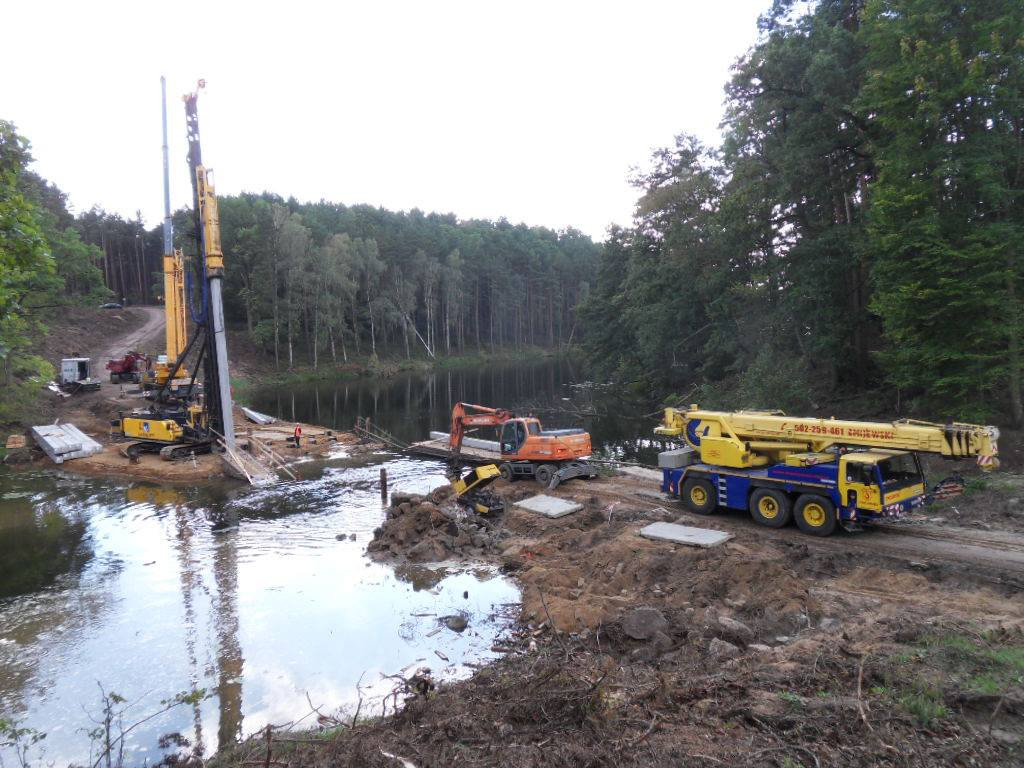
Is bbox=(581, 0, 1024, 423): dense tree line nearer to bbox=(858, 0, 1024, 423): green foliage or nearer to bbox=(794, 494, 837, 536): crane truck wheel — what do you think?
bbox=(858, 0, 1024, 423): green foliage

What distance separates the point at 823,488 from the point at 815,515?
2.20 feet

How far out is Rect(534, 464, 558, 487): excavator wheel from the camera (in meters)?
19.2

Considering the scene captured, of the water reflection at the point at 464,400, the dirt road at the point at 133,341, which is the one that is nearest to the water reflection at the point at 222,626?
the water reflection at the point at 464,400

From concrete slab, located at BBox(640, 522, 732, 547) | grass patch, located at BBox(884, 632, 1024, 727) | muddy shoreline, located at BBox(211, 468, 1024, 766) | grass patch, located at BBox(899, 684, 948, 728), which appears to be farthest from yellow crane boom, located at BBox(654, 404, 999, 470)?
grass patch, located at BBox(899, 684, 948, 728)

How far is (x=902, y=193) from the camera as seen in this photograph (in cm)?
1761

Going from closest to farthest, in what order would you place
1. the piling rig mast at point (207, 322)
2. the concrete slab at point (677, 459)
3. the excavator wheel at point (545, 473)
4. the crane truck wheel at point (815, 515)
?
1. the crane truck wheel at point (815, 515)
2. the concrete slab at point (677, 459)
3. the excavator wheel at point (545, 473)
4. the piling rig mast at point (207, 322)

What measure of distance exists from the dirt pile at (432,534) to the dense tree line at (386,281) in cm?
5003

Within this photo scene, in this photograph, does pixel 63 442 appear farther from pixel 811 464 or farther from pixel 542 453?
pixel 811 464

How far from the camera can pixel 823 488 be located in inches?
504

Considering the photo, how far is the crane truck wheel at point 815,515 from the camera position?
1280 centimetres

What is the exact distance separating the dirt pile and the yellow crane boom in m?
5.28

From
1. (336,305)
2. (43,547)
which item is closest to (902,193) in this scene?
(43,547)

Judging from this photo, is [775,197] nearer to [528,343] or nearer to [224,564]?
[224,564]

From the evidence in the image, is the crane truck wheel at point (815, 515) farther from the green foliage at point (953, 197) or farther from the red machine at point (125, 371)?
Result: the red machine at point (125, 371)
